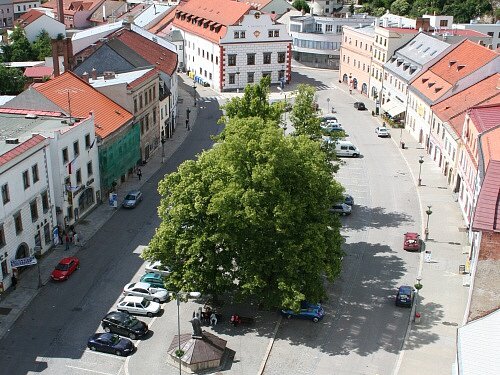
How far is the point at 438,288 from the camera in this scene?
5406cm

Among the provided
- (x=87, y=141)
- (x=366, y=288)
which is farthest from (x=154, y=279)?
(x=87, y=141)

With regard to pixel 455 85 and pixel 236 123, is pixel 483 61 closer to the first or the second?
pixel 455 85

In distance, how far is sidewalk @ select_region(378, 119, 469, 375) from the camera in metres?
45.1

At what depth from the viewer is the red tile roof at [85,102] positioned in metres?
68.8

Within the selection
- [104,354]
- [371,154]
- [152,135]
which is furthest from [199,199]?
[371,154]

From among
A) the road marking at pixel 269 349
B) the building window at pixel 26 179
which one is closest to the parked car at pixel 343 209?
the road marking at pixel 269 349

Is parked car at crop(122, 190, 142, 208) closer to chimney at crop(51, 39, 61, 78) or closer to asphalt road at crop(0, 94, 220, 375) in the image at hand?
asphalt road at crop(0, 94, 220, 375)

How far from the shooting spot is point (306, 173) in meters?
47.8

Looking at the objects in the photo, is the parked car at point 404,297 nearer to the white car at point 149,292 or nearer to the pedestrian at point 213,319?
the pedestrian at point 213,319

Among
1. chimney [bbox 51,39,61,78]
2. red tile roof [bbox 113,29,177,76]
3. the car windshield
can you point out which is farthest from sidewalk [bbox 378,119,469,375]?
chimney [bbox 51,39,61,78]

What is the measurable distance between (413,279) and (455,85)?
36.8 metres

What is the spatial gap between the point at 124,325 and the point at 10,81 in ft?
206

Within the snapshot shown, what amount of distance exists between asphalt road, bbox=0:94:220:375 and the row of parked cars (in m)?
0.65

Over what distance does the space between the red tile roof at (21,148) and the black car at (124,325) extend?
47.7 feet
